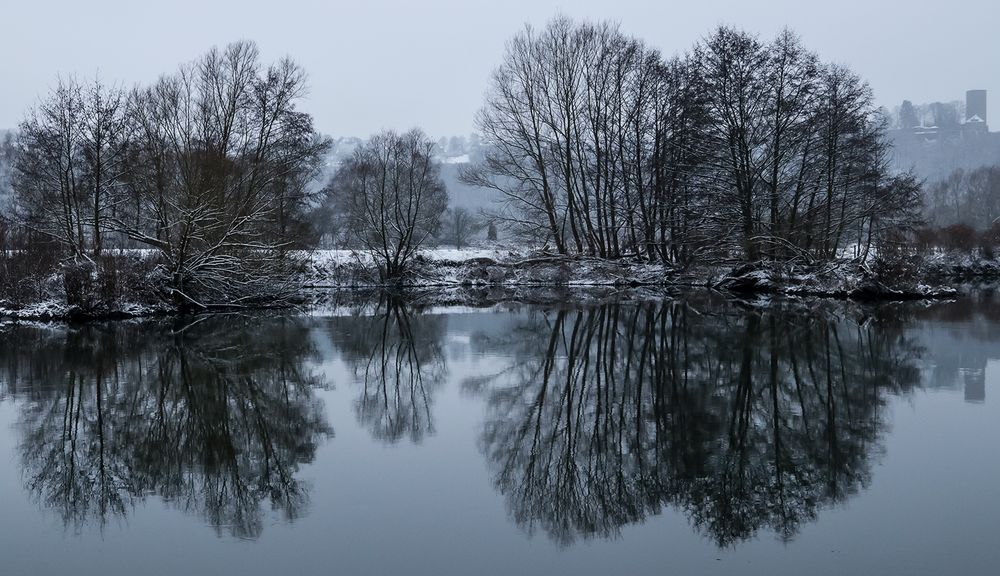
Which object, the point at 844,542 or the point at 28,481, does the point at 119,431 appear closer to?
the point at 28,481

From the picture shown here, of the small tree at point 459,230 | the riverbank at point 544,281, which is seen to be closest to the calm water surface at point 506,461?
the riverbank at point 544,281

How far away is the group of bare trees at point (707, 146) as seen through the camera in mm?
31031

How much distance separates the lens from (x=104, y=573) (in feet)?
15.2

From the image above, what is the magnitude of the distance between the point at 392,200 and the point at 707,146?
1731 cm

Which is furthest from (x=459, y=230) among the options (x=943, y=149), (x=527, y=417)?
(x=943, y=149)

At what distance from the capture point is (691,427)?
799 cm

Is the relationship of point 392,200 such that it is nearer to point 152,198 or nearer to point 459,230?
point 152,198

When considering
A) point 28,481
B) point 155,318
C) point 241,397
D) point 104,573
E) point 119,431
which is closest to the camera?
point 104,573

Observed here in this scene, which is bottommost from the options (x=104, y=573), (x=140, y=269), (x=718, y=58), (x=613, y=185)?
(x=104, y=573)

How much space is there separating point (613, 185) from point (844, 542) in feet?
119

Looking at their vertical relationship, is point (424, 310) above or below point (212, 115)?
below

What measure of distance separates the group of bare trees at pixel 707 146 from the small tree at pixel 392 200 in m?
3.55

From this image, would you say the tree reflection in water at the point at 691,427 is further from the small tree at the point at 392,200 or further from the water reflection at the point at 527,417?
the small tree at the point at 392,200

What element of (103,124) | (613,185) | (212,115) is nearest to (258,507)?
(103,124)
